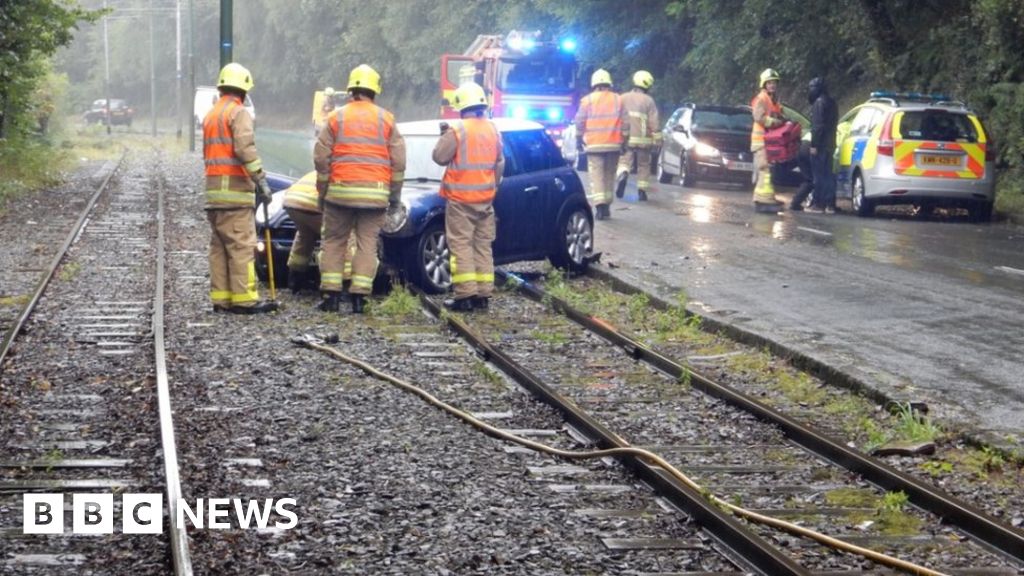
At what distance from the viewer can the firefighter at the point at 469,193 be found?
43.4 ft

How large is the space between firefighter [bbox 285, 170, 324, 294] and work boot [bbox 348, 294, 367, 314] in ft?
2.75

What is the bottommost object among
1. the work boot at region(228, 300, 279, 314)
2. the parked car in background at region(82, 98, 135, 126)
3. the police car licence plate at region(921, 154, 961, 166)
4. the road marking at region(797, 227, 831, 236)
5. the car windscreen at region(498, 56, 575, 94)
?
the parked car in background at region(82, 98, 135, 126)

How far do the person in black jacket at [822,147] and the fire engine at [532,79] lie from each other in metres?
12.7

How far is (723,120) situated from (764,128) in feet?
21.6

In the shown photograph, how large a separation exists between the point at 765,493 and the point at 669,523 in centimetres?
81

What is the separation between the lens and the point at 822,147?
75.8ft

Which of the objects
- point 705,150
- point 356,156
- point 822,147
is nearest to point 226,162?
point 356,156

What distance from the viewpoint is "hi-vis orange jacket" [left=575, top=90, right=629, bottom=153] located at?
20.5 m

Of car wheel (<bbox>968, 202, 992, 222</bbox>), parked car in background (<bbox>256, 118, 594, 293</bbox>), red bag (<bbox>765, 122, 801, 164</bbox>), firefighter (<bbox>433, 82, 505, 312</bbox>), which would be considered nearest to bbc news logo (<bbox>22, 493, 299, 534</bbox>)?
firefighter (<bbox>433, 82, 505, 312</bbox>)

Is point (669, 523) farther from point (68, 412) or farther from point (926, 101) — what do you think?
point (926, 101)

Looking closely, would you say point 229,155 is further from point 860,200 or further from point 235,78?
point 860,200

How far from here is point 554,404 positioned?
9195 millimetres

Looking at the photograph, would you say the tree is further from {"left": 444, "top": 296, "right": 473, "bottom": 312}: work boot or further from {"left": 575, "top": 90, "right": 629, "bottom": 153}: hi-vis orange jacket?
{"left": 444, "top": 296, "right": 473, "bottom": 312}: work boot

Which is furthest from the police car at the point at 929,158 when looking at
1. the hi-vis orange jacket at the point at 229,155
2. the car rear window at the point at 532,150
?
the hi-vis orange jacket at the point at 229,155
